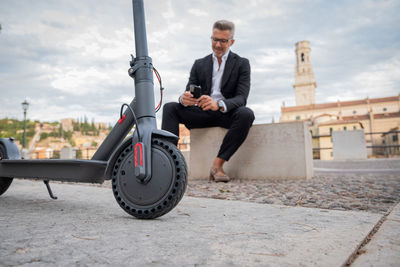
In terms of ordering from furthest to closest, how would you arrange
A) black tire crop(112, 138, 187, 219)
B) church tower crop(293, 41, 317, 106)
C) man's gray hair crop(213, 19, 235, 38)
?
church tower crop(293, 41, 317, 106), man's gray hair crop(213, 19, 235, 38), black tire crop(112, 138, 187, 219)

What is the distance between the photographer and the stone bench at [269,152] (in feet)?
10.5

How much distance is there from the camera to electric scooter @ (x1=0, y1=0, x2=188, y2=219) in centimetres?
125

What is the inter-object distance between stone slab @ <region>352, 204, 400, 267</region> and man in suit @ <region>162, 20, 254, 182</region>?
5.94 ft

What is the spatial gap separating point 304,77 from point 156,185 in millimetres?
107707

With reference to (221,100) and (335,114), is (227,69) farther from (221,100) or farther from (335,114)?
(335,114)

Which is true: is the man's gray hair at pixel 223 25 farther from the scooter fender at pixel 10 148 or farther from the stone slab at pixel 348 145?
the stone slab at pixel 348 145

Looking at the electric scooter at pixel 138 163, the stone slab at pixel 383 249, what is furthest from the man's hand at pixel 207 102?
the stone slab at pixel 383 249

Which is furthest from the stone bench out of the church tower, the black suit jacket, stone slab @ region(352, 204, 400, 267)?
the church tower

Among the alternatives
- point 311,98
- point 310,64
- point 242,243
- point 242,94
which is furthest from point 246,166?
point 310,64

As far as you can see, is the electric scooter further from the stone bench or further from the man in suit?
the stone bench

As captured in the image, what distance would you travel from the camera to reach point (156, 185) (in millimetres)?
1257

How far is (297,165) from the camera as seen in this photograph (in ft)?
10.5

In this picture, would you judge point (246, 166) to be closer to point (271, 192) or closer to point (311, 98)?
point (271, 192)

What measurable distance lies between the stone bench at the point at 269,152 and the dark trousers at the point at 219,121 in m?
0.22
